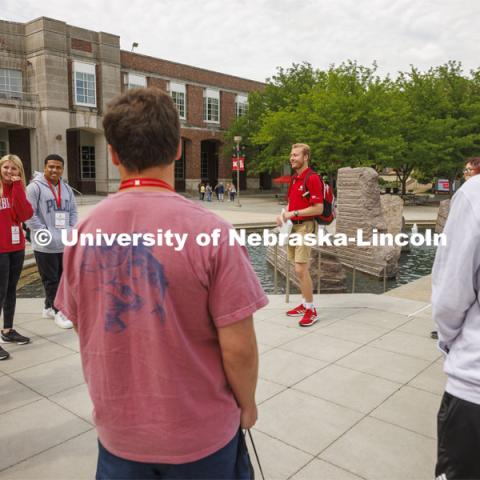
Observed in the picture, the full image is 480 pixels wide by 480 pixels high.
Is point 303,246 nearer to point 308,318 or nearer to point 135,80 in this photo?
point 308,318

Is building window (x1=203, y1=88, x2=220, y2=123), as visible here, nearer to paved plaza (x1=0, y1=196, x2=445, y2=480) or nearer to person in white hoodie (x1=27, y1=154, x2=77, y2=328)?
person in white hoodie (x1=27, y1=154, x2=77, y2=328)

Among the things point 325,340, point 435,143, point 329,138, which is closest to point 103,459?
point 325,340

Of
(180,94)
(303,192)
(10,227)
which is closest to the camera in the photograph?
(10,227)

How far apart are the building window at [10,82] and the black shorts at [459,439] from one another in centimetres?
3410

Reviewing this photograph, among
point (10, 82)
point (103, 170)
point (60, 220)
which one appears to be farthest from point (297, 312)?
point (10, 82)

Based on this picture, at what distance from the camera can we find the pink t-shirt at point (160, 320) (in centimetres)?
143

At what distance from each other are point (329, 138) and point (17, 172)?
2335 centimetres

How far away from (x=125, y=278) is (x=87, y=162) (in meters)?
36.7

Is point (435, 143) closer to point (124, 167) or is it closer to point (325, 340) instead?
point (325, 340)

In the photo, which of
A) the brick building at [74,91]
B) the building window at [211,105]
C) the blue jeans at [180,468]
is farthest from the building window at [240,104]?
the blue jeans at [180,468]

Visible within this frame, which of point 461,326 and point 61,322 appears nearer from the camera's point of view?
point 461,326

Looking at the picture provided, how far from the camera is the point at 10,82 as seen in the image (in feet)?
102

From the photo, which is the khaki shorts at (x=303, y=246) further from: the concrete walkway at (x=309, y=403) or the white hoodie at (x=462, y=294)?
the white hoodie at (x=462, y=294)

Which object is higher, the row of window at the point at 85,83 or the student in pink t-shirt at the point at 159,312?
the row of window at the point at 85,83
